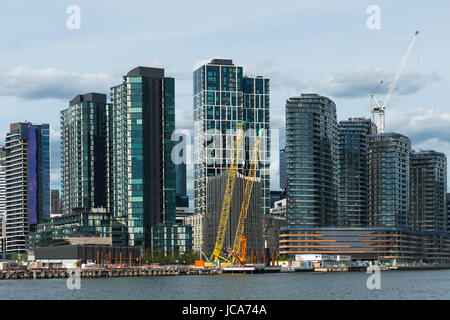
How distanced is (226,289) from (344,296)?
3526 cm
